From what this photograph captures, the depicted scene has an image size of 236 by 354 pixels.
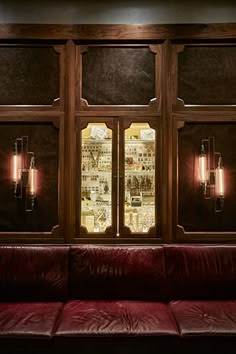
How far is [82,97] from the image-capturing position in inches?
123

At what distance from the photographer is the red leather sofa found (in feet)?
8.07

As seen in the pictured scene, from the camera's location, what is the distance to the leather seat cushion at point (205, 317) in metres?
2.25

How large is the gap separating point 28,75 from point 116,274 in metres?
2.02

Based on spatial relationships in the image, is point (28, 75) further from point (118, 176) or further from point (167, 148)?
point (167, 148)

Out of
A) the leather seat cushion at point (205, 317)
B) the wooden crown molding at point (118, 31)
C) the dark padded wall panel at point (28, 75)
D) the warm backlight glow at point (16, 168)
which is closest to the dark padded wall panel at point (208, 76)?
the wooden crown molding at point (118, 31)

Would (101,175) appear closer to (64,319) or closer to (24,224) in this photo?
(24,224)

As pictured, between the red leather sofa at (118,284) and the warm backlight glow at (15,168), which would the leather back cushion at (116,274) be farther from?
the warm backlight glow at (15,168)

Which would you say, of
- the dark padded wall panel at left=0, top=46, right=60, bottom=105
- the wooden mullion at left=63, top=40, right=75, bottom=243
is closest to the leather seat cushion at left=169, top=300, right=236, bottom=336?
the wooden mullion at left=63, top=40, right=75, bottom=243

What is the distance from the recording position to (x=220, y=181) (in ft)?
10.0

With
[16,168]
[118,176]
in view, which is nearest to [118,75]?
[118,176]

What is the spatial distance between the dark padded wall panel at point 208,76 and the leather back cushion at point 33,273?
6.18 feet

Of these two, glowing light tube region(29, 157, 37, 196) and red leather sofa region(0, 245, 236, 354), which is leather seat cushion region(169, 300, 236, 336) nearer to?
red leather sofa region(0, 245, 236, 354)

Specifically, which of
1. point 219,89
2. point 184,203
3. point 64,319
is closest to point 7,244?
point 64,319

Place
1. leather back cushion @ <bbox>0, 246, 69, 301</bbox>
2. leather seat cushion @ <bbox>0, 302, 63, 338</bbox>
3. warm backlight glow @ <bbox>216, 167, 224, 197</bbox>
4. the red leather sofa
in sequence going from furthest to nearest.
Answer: warm backlight glow @ <bbox>216, 167, 224, 197</bbox>
leather back cushion @ <bbox>0, 246, 69, 301</bbox>
the red leather sofa
leather seat cushion @ <bbox>0, 302, 63, 338</bbox>
